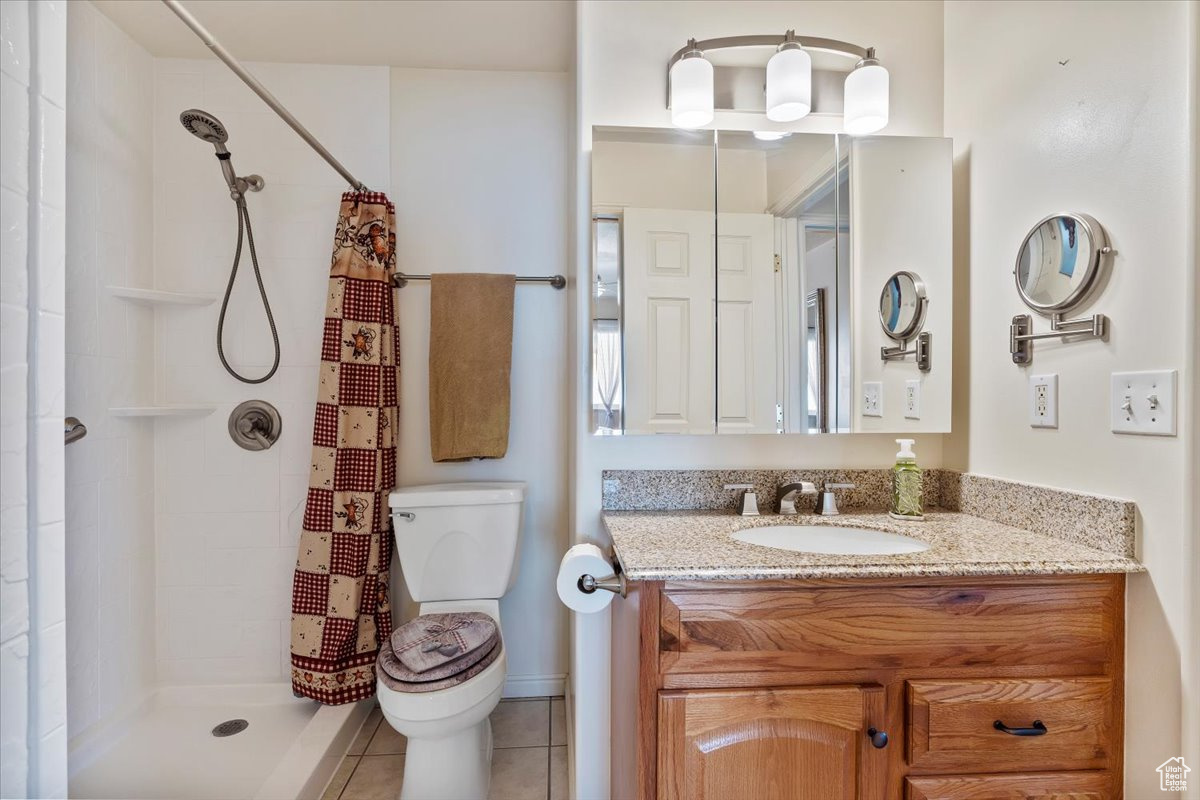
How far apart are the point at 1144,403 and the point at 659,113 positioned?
119 centimetres

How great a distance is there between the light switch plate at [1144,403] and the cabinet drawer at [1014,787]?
0.62 metres

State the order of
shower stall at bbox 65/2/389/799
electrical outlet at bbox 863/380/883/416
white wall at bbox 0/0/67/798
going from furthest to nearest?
shower stall at bbox 65/2/389/799 → electrical outlet at bbox 863/380/883/416 → white wall at bbox 0/0/67/798

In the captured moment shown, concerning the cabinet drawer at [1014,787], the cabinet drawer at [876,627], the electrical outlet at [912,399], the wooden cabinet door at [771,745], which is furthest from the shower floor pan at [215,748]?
the electrical outlet at [912,399]

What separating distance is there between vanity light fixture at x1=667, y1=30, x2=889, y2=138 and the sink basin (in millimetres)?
1009

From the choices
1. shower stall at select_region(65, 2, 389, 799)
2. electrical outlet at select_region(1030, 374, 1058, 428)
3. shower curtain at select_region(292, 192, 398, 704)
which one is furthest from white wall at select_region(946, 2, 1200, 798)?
shower stall at select_region(65, 2, 389, 799)

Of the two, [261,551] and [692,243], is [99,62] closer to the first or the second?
[261,551]

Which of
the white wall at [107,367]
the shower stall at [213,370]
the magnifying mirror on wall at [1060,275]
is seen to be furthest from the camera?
the shower stall at [213,370]

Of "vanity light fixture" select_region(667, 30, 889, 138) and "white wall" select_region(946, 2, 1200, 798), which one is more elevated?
"vanity light fixture" select_region(667, 30, 889, 138)

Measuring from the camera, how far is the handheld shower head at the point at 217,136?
1.52 m

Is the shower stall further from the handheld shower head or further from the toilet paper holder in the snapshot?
the toilet paper holder

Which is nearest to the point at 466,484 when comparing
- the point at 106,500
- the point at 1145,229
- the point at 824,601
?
the point at 106,500

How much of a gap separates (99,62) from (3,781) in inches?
84.7

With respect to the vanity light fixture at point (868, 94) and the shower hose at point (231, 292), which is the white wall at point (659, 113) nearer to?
the vanity light fixture at point (868, 94)

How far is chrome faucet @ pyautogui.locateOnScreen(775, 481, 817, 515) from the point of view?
4.57ft
